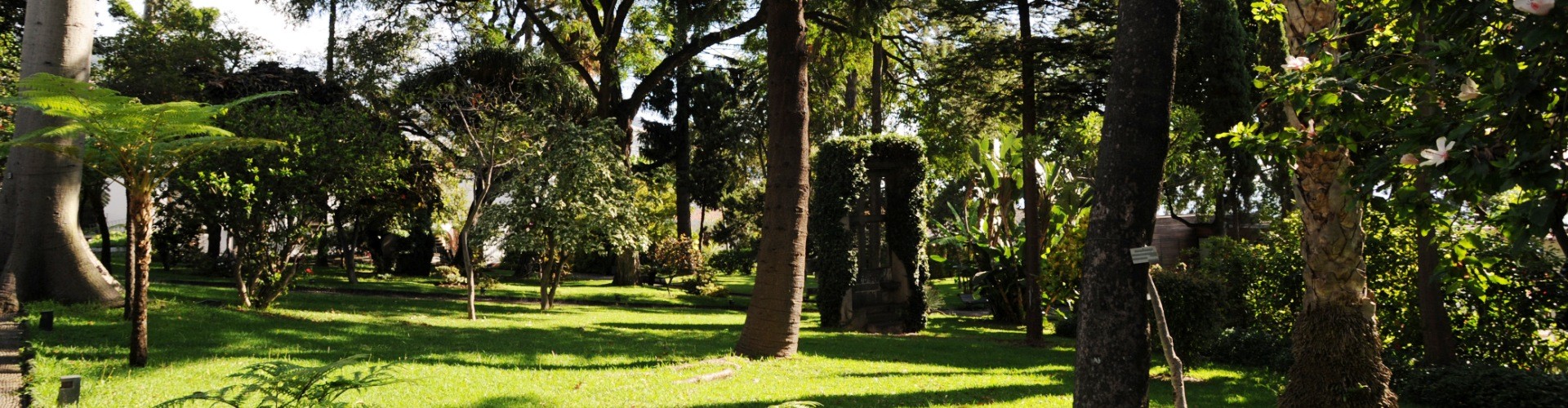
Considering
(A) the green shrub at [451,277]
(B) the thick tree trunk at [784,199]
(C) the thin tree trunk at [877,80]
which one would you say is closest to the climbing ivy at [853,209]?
(B) the thick tree trunk at [784,199]

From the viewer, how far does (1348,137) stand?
460 cm

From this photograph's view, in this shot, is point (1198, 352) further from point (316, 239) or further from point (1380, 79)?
point (316, 239)

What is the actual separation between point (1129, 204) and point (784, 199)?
6.61 meters

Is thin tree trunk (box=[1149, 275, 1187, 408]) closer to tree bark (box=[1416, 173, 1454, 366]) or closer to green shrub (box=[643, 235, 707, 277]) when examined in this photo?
tree bark (box=[1416, 173, 1454, 366])

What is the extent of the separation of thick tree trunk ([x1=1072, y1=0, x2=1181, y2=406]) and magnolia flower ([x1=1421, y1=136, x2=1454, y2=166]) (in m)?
1.35


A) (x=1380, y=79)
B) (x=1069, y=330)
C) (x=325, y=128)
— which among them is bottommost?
(x=1069, y=330)

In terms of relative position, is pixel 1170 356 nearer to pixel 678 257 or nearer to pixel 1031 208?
pixel 1031 208

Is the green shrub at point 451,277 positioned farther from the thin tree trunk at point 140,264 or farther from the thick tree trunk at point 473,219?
the thin tree trunk at point 140,264

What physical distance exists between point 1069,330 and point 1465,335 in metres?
7.00

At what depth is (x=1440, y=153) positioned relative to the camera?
11.6 ft

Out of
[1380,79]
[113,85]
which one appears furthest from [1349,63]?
[113,85]

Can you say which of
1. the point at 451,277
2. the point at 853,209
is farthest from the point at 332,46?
the point at 853,209

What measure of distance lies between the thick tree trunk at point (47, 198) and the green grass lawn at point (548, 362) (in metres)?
0.84

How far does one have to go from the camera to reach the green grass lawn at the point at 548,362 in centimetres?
770
